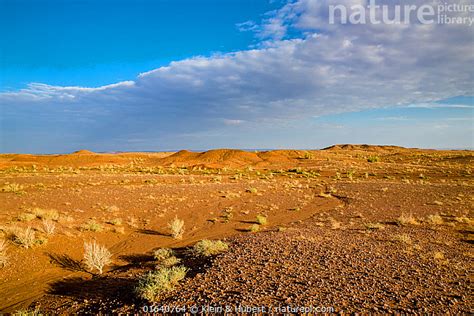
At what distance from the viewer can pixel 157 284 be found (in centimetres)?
643

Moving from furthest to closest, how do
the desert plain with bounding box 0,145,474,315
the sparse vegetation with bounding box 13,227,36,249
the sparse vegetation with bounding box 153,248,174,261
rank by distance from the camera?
the sparse vegetation with bounding box 13,227,36,249 → the sparse vegetation with bounding box 153,248,174,261 → the desert plain with bounding box 0,145,474,315

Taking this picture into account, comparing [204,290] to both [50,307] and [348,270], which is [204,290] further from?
[50,307]

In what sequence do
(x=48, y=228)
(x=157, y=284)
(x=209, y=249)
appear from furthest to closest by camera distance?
1. (x=48, y=228)
2. (x=209, y=249)
3. (x=157, y=284)

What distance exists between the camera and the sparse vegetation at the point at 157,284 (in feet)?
20.3

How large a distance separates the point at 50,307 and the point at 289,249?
21.9ft

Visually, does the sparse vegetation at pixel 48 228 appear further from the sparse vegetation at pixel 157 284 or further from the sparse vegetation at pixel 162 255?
the sparse vegetation at pixel 157 284

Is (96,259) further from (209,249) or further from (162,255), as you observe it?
(209,249)

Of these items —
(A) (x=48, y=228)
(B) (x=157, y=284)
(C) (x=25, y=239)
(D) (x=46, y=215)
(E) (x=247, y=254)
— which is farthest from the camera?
(D) (x=46, y=215)

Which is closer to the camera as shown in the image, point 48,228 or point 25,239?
point 25,239

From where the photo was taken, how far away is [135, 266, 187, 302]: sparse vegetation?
620 cm

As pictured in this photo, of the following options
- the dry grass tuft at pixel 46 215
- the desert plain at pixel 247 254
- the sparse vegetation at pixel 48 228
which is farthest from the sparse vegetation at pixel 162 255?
the dry grass tuft at pixel 46 215

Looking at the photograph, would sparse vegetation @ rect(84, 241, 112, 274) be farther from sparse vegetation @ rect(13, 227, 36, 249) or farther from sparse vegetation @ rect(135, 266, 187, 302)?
sparse vegetation @ rect(135, 266, 187, 302)

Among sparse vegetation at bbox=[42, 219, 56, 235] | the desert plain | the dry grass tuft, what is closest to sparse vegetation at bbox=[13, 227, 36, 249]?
the desert plain

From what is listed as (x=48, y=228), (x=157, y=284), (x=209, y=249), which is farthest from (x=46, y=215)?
(x=157, y=284)
